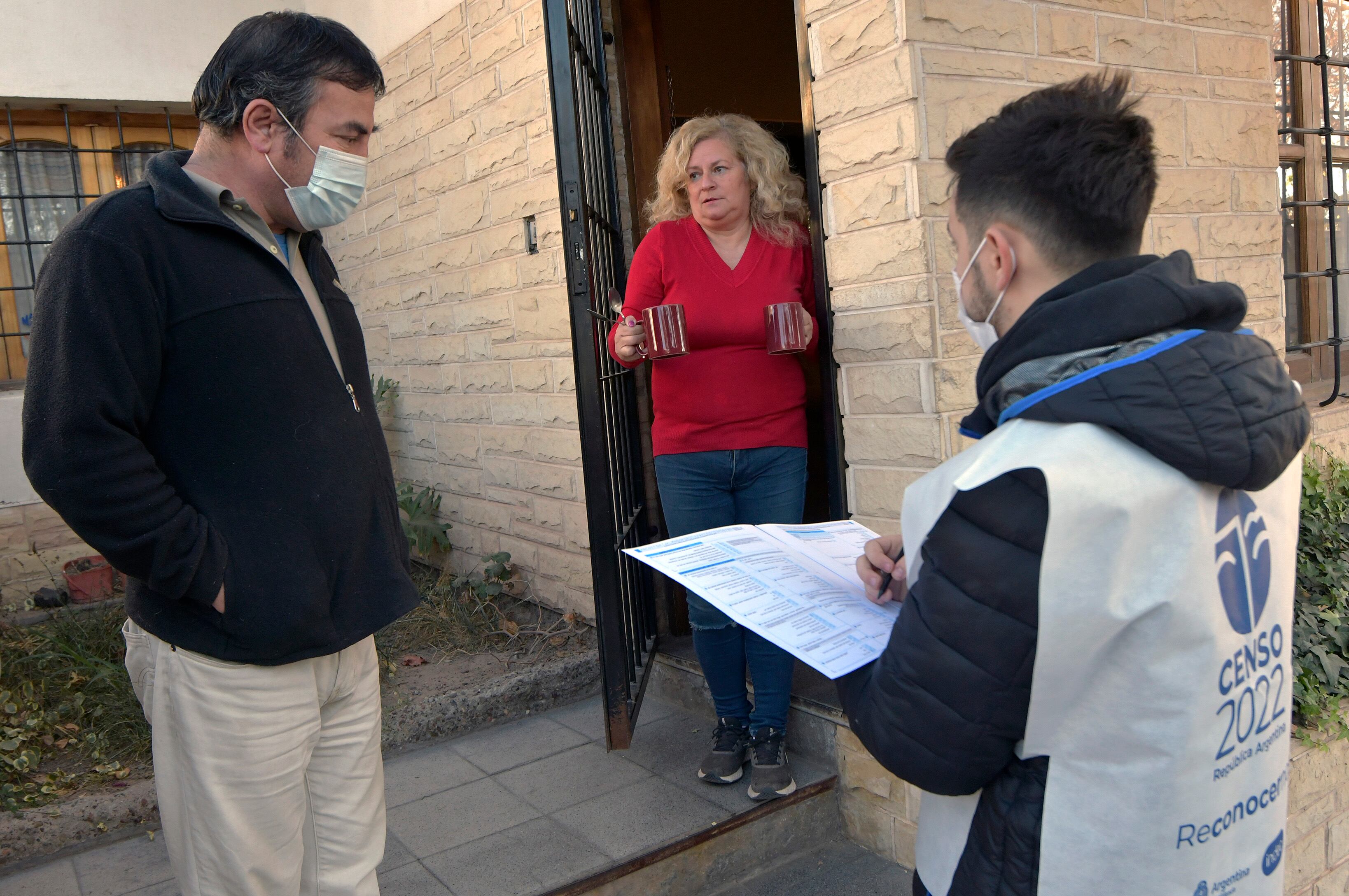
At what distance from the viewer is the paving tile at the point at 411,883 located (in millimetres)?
2564

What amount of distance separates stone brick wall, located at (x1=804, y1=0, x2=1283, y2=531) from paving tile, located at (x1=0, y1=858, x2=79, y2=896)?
8.11 ft

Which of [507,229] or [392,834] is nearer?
[392,834]

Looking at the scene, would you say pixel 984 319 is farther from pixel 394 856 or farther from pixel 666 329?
pixel 394 856

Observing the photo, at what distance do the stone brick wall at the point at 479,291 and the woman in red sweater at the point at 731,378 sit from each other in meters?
0.77

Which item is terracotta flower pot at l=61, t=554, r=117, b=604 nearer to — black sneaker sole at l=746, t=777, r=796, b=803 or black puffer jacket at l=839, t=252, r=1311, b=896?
black sneaker sole at l=746, t=777, r=796, b=803

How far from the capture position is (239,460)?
5.63 ft

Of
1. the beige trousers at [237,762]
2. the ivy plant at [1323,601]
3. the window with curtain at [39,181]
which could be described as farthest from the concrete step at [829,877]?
the window with curtain at [39,181]

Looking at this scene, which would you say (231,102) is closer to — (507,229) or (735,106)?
(507,229)

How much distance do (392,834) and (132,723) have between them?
1.21 meters

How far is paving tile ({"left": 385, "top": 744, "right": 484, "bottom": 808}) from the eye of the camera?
3209mm

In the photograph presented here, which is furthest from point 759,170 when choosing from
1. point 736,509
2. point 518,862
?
point 518,862

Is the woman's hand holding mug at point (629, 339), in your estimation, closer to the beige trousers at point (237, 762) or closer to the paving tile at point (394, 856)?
the beige trousers at point (237, 762)

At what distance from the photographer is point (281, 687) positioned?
5.83 feet

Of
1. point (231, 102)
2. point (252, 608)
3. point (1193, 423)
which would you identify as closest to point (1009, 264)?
point (1193, 423)
